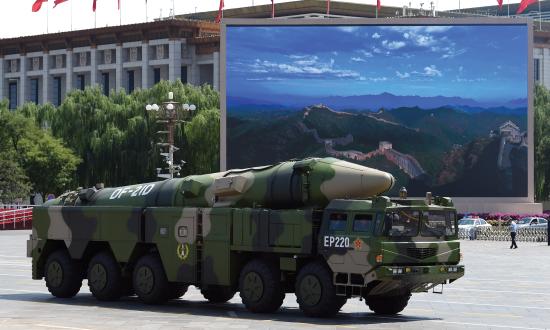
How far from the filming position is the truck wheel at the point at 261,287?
2459 cm

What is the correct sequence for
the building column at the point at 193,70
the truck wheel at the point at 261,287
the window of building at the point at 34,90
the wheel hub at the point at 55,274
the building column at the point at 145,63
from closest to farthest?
the truck wheel at the point at 261,287 < the wheel hub at the point at 55,274 < the building column at the point at 145,63 < the building column at the point at 193,70 < the window of building at the point at 34,90

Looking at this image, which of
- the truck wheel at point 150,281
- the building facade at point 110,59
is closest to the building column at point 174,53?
the building facade at point 110,59

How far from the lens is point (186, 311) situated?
2578 centimetres

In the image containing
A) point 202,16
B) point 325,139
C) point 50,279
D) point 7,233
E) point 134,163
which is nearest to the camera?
point 50,279

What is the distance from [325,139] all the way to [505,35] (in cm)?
1466

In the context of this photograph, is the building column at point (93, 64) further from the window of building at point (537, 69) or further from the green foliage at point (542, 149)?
the green foliage at point (542, 149)

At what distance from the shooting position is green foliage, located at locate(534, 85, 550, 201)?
107m

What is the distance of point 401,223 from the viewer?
77.4 ft

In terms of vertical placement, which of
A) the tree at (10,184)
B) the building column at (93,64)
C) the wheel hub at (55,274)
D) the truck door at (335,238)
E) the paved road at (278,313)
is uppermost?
the building column at (93,64)

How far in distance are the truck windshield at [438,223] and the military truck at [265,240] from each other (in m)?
0.03

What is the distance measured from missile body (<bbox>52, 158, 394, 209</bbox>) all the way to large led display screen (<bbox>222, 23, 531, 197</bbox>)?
6216cm

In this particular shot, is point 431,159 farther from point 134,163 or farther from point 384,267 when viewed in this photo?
point 384,267

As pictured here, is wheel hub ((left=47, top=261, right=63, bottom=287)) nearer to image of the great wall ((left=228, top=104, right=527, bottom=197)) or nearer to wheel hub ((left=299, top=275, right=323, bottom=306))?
wheel hub ((left=299, top=275, right=323, bottom=306))

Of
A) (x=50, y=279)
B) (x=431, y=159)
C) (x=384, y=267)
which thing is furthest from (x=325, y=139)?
(x=384, y=267)
